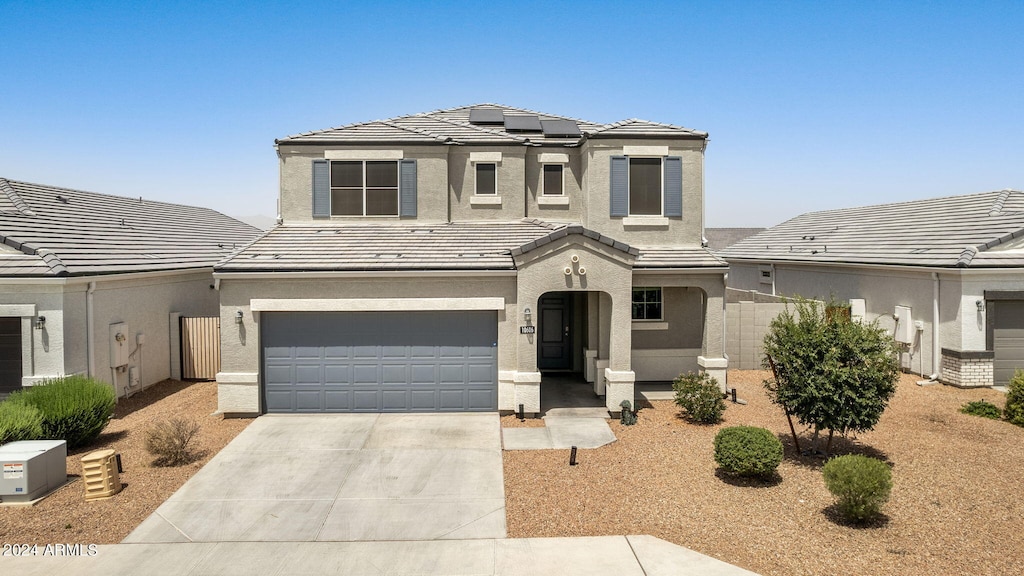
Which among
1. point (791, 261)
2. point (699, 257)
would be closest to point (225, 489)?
point (699, 257)

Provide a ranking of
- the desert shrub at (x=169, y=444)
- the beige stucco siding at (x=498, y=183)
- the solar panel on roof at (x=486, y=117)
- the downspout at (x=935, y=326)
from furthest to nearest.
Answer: the solar panel on roof at (x=486, y=117)
the beige stucco siding at (x=498, y=183)
the downspout at (x=935, y=326)
the desert shrub at (x=169, y=444)

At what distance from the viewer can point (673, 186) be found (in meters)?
15.2

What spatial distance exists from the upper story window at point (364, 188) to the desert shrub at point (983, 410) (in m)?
15.5

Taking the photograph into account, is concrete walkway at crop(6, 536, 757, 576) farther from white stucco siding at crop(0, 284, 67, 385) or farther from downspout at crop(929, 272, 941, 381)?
downspout at crop(929, 272, 941, 381)

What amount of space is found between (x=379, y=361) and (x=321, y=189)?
5846 millimetres

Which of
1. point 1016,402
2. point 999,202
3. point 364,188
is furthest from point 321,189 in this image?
point 999,202

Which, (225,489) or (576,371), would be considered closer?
(225,489)

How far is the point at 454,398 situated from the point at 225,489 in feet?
17.6

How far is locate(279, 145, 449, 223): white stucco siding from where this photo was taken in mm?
15680

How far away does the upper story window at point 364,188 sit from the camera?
51.9 feet

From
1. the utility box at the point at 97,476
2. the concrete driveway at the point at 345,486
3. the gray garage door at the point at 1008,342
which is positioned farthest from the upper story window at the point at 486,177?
the gray garage door at the point at 1008,342

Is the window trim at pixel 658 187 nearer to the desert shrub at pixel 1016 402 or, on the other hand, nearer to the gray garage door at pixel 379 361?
the gray garage door at pixel 379 361

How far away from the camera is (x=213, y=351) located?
16500 mm

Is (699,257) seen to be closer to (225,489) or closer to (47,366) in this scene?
(225,489)
